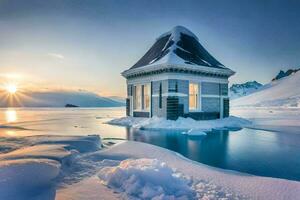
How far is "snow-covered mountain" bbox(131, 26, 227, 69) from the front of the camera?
16427 mm

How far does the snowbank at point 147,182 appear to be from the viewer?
329cm

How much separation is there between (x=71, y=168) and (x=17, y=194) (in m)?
1.55

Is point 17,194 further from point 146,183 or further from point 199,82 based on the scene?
point 199,82

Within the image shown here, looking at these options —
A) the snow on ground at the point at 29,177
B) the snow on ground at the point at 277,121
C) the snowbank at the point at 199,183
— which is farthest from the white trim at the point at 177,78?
the snow on ground at the point at 29,177

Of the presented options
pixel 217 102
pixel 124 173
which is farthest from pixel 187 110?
pixel 124 173

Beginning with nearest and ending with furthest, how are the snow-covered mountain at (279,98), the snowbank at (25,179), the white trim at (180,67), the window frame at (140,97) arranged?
the snowbank at (25,179) < the white trim at (180,67) < the window frame at (140,97) < the snow-covered mountain at (279,98)

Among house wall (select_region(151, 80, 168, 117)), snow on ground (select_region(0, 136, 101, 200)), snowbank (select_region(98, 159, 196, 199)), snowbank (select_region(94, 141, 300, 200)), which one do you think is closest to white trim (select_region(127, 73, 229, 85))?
house wall (select_region(151, 80, 168, 117))

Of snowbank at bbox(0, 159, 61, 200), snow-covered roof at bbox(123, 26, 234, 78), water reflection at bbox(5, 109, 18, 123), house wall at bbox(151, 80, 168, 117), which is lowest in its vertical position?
water reflection at bbox(5, 109, 18, 123)

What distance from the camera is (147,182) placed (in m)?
3.51

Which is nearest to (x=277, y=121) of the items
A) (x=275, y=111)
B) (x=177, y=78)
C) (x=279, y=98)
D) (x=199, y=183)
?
(x=177, y=78)

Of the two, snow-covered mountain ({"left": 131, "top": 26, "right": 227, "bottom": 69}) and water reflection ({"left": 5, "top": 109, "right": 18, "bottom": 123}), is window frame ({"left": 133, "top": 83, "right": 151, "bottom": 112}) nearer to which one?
snow-covered mountain ({"left": 131, "top": 26, "right": 227, "bottom": 69})

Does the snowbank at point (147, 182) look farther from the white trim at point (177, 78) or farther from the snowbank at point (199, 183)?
the white trim at point (177, 78)

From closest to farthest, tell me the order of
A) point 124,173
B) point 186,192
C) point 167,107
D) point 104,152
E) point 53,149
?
point 186,192 < point 124,173 < point 53,149 < point 104,152 < point 167,107

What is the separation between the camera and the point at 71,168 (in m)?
4.48
